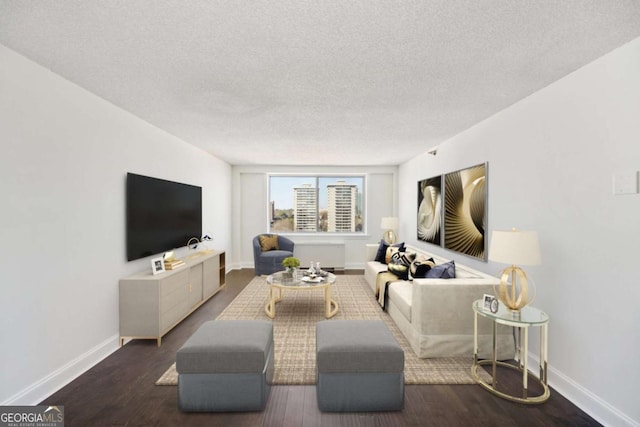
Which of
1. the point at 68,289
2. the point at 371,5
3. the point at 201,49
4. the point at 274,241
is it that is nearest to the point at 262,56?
the point at 201,49

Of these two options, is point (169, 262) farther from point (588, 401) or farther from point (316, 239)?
point (588, 401)

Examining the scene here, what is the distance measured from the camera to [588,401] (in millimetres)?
1941

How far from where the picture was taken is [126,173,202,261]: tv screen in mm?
3016

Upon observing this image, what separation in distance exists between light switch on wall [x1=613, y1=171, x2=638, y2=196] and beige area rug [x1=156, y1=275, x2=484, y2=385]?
1790mm

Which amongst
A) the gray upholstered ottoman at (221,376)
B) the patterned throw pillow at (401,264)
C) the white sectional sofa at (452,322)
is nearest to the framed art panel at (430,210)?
the patterned throw pillow at (401,264)

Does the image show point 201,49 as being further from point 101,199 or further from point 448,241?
point 448,241

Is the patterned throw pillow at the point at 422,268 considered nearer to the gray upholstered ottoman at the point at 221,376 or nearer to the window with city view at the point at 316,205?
the gray upholstered ottoman at the point at 221,376

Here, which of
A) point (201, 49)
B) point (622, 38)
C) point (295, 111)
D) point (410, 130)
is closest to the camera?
point (622, 38)

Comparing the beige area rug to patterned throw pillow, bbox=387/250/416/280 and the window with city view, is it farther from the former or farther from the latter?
the window with city view

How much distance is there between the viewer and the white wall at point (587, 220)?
1.75 m

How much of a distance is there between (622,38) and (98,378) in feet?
15.1

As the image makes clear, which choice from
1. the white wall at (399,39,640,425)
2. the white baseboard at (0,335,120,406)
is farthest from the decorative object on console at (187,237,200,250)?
the white wall at (399,39,640,425)

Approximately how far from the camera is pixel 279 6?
56.3 inches

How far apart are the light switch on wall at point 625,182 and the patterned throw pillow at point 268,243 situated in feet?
17.2
